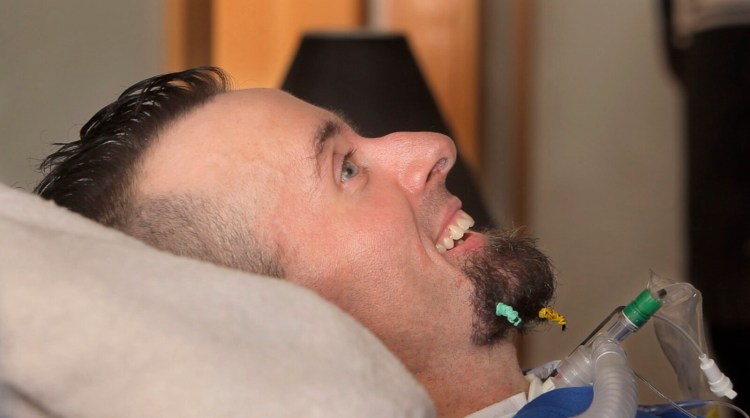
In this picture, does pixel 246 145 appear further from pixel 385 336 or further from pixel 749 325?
pixel 749 325

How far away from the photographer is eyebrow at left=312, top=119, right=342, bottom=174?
108 cm

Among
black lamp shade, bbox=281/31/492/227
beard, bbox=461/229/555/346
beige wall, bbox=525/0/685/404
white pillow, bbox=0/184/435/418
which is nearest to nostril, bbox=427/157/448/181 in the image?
beard, bbox=461/229/555/346

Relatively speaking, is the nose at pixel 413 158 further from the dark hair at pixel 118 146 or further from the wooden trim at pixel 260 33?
the wooden trim at pixel 260 33

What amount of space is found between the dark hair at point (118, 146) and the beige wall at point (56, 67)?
602 millimetres

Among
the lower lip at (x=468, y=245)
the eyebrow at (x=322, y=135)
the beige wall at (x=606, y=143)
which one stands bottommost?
the beige wall at (x=606, y=143)

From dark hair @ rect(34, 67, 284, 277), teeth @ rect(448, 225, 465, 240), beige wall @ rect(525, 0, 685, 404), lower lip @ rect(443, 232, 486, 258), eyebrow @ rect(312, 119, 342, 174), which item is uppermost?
eyebrow @ rect(312, 119, 342, 174)

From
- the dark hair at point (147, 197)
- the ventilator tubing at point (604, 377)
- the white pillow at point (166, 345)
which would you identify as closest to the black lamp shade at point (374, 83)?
the dark hair at point (147, 197)

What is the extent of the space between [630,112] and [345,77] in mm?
1056

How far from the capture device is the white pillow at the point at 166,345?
71 centimetres

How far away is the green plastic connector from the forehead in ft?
1.25

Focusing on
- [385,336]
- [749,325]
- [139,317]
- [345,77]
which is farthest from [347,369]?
[749,325]

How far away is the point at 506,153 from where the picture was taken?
2.55 m

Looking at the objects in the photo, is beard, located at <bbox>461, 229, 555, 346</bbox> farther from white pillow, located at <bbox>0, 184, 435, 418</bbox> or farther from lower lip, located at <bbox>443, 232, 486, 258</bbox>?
white pillow, located at <bbox>0, 184, 435, 418</bbox>

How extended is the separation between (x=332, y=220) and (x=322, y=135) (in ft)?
0.33
